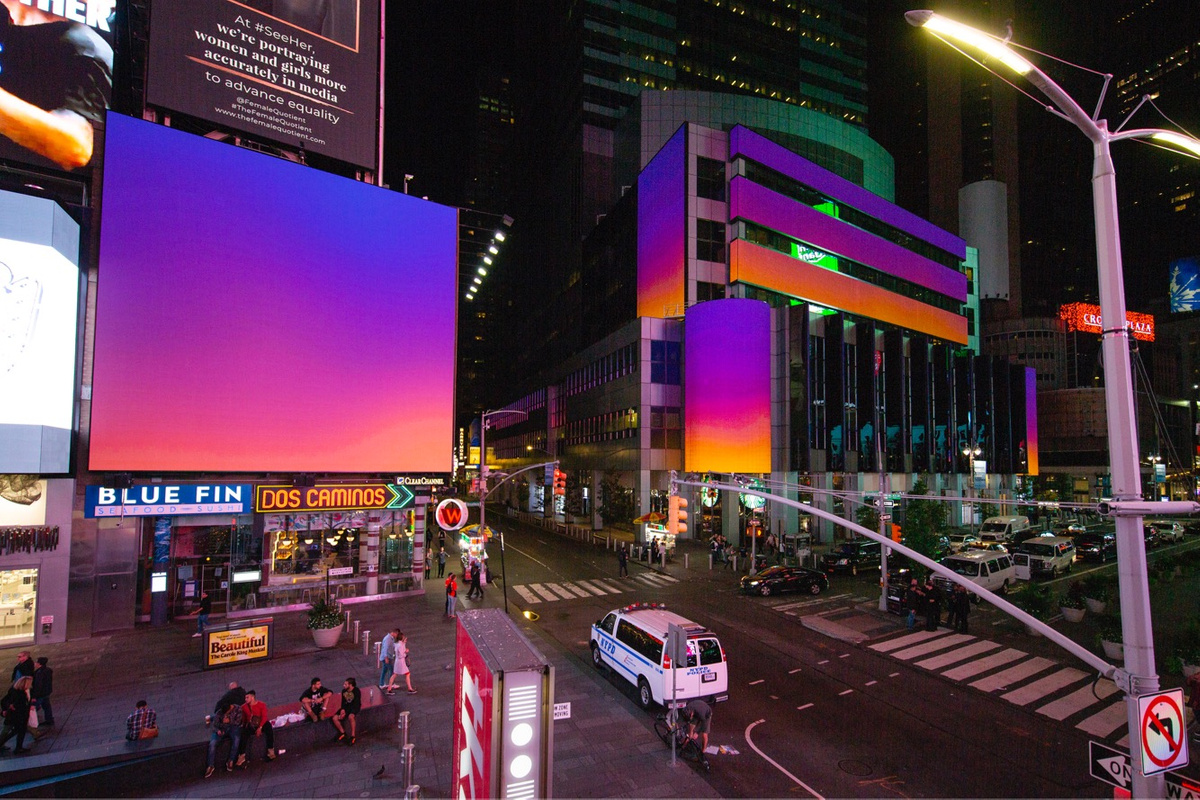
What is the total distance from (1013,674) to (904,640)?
142 inches

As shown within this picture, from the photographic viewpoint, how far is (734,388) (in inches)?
1794

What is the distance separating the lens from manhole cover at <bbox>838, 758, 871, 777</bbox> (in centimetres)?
1189

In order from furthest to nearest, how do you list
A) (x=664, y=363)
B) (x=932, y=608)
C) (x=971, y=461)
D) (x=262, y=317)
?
1. (x=971, y=461)
2. (x=664, y=363)
3. (x=262, y=317)
4. (x=932, y=608)

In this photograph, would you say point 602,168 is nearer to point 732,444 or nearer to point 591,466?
point 591,466

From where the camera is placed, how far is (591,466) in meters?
58.8

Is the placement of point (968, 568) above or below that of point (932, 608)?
above

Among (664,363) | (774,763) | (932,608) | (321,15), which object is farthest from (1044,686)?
(321,15)

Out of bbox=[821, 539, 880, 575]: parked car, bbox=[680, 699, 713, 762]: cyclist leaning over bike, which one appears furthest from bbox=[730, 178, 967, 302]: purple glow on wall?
bbox=[680, 699, 713, 762]: cyclist leaning over bike

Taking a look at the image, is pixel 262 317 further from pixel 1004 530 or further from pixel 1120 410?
pixel 1004 530

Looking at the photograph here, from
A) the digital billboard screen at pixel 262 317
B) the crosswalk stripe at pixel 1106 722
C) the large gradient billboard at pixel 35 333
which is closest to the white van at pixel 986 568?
the crosswalk stripe at pixel 1106 722

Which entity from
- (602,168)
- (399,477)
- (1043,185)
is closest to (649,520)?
(399,477)

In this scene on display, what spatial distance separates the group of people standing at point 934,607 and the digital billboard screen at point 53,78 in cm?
3465

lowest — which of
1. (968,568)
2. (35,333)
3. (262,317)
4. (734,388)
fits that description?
(968,568)

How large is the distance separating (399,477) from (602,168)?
63542mm
